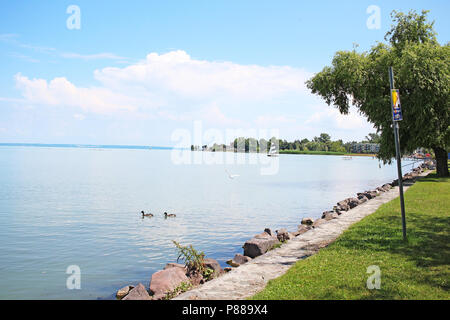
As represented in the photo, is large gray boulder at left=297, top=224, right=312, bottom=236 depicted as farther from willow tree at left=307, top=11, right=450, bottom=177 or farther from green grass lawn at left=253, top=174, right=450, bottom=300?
willow tree at left=307, top=11, right=450, bottom=177

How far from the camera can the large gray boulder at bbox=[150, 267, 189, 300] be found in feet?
28.1

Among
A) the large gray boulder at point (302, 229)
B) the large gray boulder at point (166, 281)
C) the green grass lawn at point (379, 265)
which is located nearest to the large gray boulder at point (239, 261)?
the large gray boulder at point (166, 281)

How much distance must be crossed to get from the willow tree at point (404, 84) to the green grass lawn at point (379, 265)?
17208mm

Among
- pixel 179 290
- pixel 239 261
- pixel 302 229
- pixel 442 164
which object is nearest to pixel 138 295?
pixel 179 290

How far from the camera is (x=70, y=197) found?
96.4 feet

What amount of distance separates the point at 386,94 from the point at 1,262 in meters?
28.7

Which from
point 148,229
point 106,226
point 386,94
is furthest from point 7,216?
point 386,94

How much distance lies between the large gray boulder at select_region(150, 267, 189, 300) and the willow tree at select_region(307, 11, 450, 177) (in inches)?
941

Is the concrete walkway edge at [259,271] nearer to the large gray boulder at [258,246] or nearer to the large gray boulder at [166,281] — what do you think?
the large gray boulder at [258,246]

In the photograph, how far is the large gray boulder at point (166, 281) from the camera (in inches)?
337

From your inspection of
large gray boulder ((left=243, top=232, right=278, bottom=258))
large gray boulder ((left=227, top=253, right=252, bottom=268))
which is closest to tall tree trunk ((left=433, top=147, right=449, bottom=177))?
large gray boulder ((left=243, top=232, right=278, bottom=258))

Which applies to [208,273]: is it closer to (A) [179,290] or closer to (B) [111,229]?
(A) [179,290]

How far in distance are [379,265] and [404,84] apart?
79.4ft

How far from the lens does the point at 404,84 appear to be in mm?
28297
